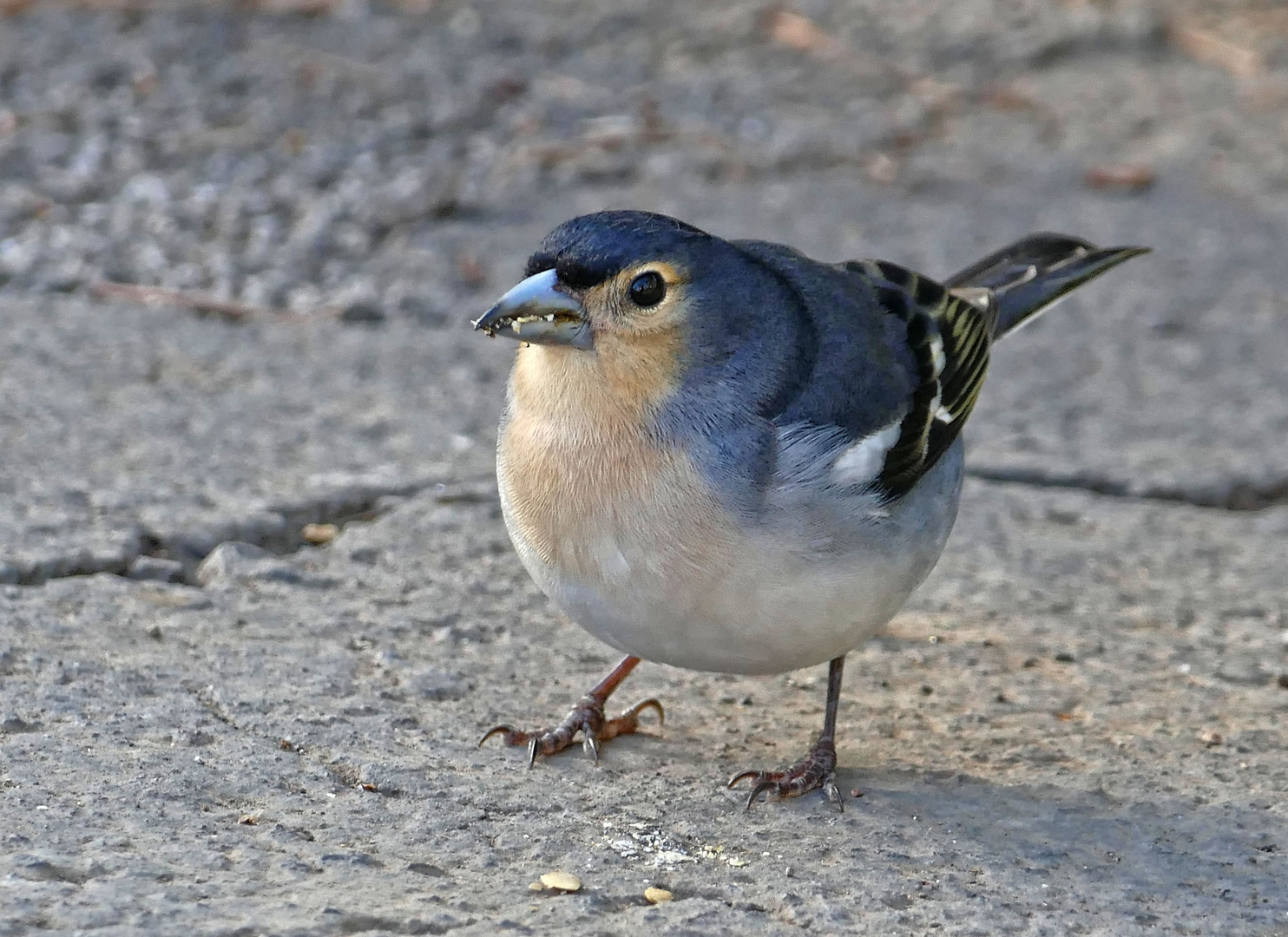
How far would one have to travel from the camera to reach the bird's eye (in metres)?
3.22

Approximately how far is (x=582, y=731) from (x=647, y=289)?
2.77 ft

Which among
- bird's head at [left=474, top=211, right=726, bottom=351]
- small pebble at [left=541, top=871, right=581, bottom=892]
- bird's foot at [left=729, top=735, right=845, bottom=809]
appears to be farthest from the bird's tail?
small pebble at [left=541, top=871, right=581, bottom=892]

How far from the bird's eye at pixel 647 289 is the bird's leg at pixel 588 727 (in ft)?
2.60

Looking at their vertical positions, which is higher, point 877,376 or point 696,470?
point 877,376

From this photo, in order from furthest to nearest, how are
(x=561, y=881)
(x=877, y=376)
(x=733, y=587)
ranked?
(x=877, y=376), (x=733, y=587), (x=561, y=881)

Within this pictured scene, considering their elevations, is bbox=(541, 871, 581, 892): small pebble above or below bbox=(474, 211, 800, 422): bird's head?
below

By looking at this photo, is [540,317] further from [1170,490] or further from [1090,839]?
[1170,490]

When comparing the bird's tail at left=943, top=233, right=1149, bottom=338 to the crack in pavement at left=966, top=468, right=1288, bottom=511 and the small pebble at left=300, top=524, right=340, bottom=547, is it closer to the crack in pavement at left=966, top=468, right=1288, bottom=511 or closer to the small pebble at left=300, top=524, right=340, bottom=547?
the crack in pavement at left=966, top=468, right=1288, bottom=511

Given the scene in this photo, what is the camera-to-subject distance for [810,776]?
128 inches

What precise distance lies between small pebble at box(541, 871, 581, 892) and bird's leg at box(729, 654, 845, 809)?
506 mm

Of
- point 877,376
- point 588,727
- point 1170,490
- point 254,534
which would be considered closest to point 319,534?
point 254,534

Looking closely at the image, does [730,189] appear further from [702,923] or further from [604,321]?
[702,923]

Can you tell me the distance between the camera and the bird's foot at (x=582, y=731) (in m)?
3.30

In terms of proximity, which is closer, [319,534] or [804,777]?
[804,777]
